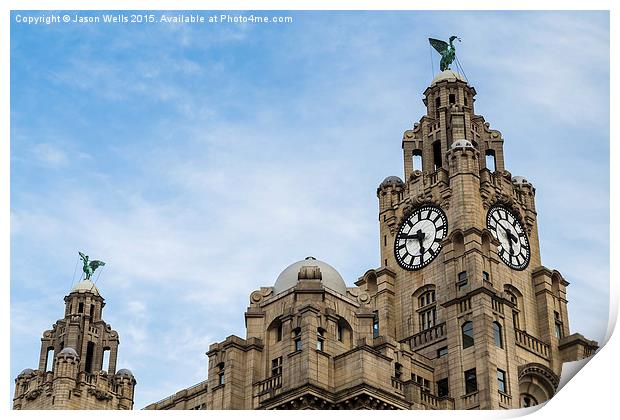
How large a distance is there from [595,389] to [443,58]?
47.0m

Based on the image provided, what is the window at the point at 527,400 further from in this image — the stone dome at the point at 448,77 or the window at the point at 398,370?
the stone dome at the point at 448,77

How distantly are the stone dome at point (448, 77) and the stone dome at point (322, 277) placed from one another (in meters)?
25.8

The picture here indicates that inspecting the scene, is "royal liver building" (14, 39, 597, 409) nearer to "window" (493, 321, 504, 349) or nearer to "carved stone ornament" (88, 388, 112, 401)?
"window" (493, 321, 504, 349)

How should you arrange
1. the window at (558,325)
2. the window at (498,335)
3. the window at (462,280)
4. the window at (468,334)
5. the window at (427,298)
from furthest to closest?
the window at (558,325), the window at (427,298), the window at (462,280), the window at (468,334), the window at (498,335)

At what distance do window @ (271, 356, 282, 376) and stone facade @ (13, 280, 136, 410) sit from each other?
3451cm

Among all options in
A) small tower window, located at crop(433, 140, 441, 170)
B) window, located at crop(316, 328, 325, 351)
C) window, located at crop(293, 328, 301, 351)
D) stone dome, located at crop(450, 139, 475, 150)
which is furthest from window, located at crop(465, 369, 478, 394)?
small tower window, located at crop(433, 140, 441, 170)

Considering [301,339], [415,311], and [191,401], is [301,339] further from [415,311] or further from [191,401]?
[415,311]

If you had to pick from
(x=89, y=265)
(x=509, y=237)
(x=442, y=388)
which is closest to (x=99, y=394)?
(x=89, y=265)

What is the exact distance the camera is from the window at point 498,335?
71.9 m

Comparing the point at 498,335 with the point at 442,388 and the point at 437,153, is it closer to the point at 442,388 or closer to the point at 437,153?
the point at 442,388

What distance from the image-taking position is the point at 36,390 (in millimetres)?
98062

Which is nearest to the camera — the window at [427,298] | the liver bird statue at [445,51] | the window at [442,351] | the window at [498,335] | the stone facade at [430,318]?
the stone facade at [430,318]

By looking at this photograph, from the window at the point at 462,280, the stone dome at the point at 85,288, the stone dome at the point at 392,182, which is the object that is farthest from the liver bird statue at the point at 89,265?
the window at the point at 462,280

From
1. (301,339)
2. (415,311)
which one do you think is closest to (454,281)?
(415,311)
